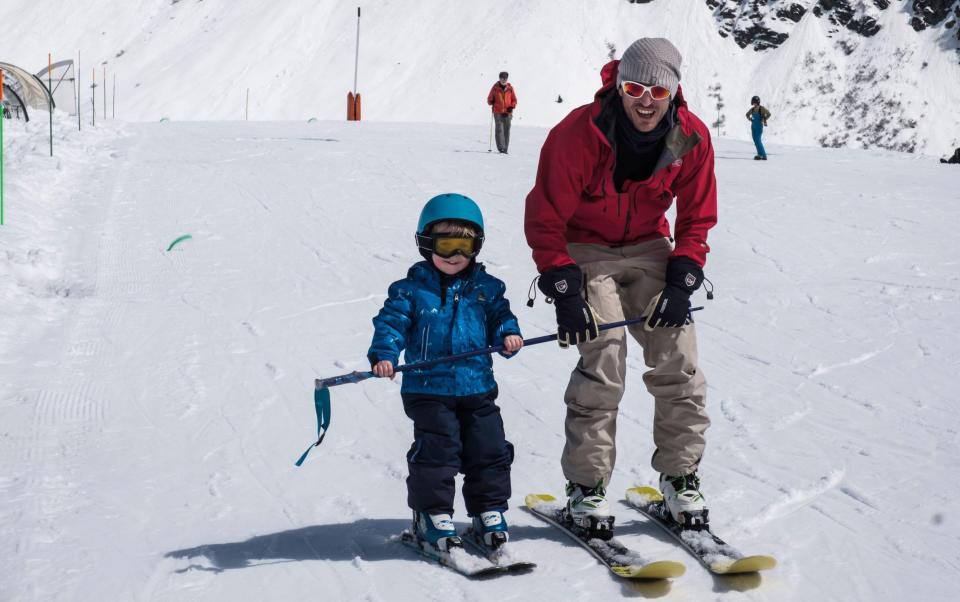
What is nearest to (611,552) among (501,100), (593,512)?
(593,512)

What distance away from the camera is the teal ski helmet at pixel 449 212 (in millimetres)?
3436

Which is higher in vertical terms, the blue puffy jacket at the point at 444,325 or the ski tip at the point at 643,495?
the blue puffy jacket at the point at 444,325

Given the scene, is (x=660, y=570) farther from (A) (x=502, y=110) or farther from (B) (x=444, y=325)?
(A) (x=502, y=110)

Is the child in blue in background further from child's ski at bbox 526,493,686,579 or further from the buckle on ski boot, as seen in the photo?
the buckle on ski boot

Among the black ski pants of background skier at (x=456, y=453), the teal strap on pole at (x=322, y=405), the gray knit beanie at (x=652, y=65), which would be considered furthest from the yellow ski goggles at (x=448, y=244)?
the gray knit beanie at (x=652, y=65)

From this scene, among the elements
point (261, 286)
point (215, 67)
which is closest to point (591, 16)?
point (215, 67)

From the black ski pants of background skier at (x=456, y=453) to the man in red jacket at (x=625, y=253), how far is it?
280 mm

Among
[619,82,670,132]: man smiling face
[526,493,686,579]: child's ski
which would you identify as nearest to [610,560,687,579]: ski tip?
[526,493,686,579]: child's ski

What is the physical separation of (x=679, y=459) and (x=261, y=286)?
16.7 feet

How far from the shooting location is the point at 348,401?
5488 mm

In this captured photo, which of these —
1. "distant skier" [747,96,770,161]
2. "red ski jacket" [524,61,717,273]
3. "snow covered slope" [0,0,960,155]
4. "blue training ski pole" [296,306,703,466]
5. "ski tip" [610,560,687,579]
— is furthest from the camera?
"snow covered slope" [0,0,960,155]

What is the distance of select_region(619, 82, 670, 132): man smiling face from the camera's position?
3350 millimetres

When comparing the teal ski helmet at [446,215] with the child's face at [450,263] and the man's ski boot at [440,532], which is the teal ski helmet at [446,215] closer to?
the child's face at [450,263]

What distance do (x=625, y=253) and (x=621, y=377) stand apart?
1.51ft
